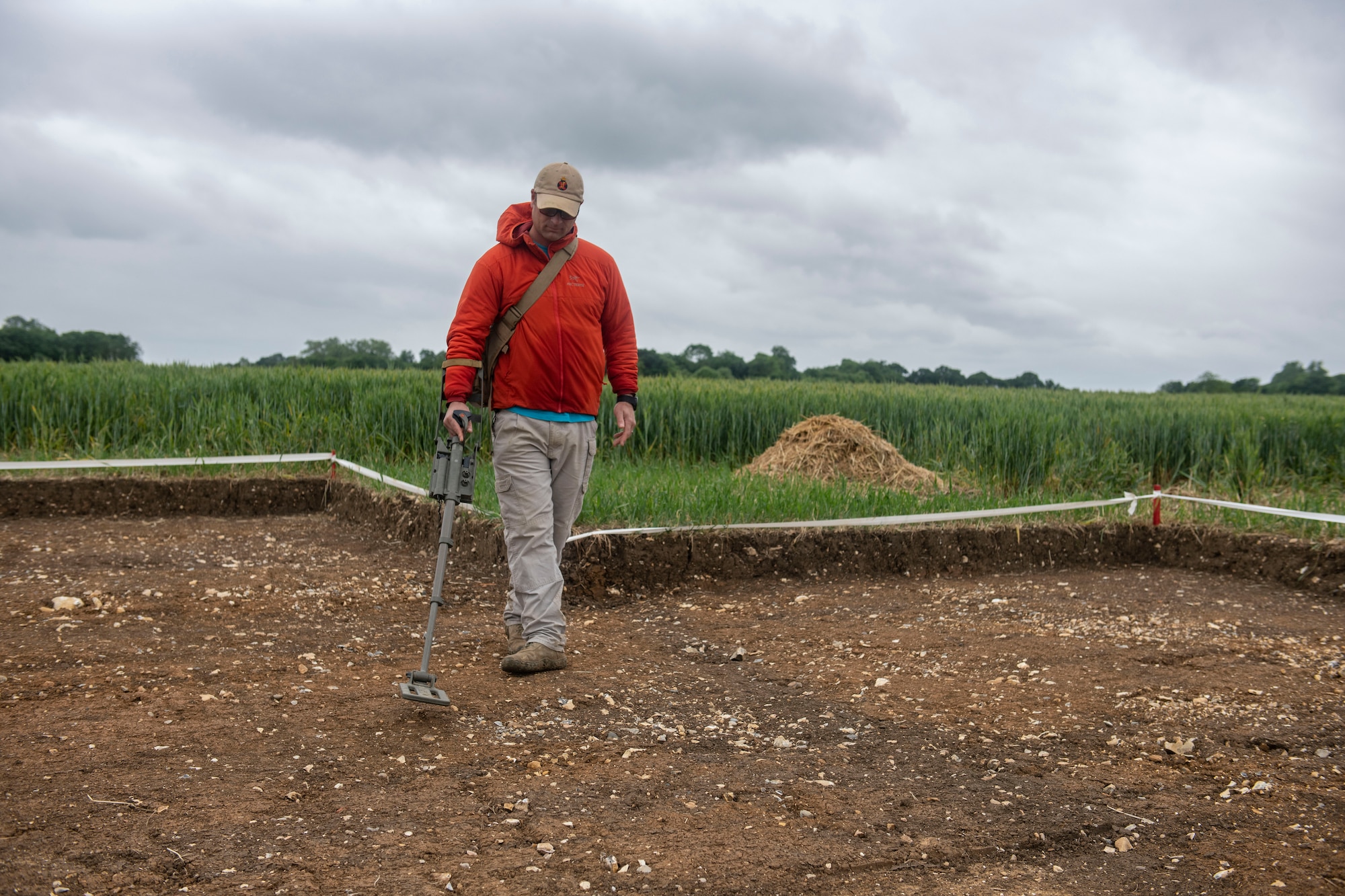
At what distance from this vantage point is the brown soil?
947 centimetres

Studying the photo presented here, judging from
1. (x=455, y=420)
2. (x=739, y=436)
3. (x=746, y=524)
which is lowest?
(x=746, y=524)

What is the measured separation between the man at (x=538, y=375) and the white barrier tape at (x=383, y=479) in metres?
2.84

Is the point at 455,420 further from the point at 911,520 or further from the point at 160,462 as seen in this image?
the point at 160,462

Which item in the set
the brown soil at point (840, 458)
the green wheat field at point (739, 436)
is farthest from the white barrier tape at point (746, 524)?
the brown soil at point (840, 458)

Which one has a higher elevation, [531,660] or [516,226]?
[516,226]

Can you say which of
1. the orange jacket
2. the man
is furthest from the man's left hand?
the orange jacket

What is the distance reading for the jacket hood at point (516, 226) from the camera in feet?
14.3

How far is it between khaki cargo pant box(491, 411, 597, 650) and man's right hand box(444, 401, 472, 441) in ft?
0.62

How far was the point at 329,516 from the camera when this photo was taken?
29.8ft

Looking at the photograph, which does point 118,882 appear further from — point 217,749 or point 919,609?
point 919,609

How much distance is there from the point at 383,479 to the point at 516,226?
173 inches

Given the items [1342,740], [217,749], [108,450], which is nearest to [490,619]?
[217,749]

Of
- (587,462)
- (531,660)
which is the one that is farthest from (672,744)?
(587,462)

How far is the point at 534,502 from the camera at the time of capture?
4375 millimetres
